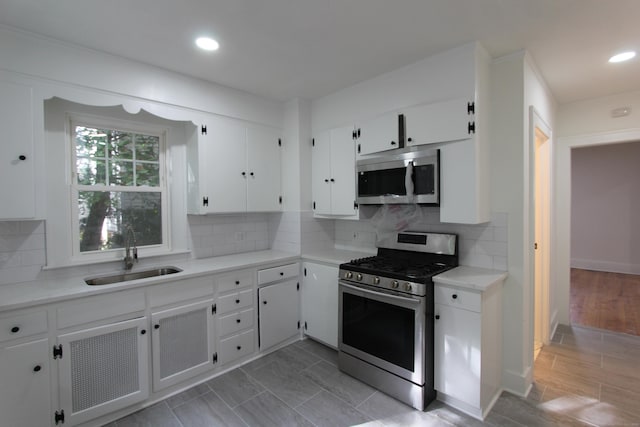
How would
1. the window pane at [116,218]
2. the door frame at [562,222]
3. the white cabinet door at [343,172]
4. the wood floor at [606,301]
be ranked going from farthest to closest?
the wood floor at [606,301], the door frame at [562,222], the white cabinet door at [343,172], the window pane at [116,218]

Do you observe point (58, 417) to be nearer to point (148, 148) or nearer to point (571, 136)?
point (148, 148)

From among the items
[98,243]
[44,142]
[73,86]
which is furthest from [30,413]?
[73,86]

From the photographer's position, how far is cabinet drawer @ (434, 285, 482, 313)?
2.01 metres

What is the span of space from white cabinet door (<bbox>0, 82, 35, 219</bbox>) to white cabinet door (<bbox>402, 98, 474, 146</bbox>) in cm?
265

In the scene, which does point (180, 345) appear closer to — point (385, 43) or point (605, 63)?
point (385, 43)

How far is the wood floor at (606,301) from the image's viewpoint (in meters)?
3.65

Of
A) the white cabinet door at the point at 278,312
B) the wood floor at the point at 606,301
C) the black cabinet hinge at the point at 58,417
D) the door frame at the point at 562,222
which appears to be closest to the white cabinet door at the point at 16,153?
the black cabinet hinge at the point at 58,417

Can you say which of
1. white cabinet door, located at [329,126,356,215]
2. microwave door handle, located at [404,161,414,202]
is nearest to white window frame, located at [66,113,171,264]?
white cabinet door, located at [329,126,356,215]

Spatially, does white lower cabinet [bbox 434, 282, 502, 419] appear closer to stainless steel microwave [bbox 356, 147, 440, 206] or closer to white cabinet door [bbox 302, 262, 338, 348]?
stainless steel microwave [bbox 356, 147, 440, 206]

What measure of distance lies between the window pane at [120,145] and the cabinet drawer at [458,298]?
108 inches

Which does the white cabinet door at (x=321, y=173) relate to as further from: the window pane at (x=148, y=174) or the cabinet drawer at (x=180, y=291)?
the window pane at (x=148, y=174)

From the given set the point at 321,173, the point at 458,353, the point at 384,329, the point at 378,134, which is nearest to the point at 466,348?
the point at 458,353

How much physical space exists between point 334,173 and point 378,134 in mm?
634

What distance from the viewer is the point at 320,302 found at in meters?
3.02
